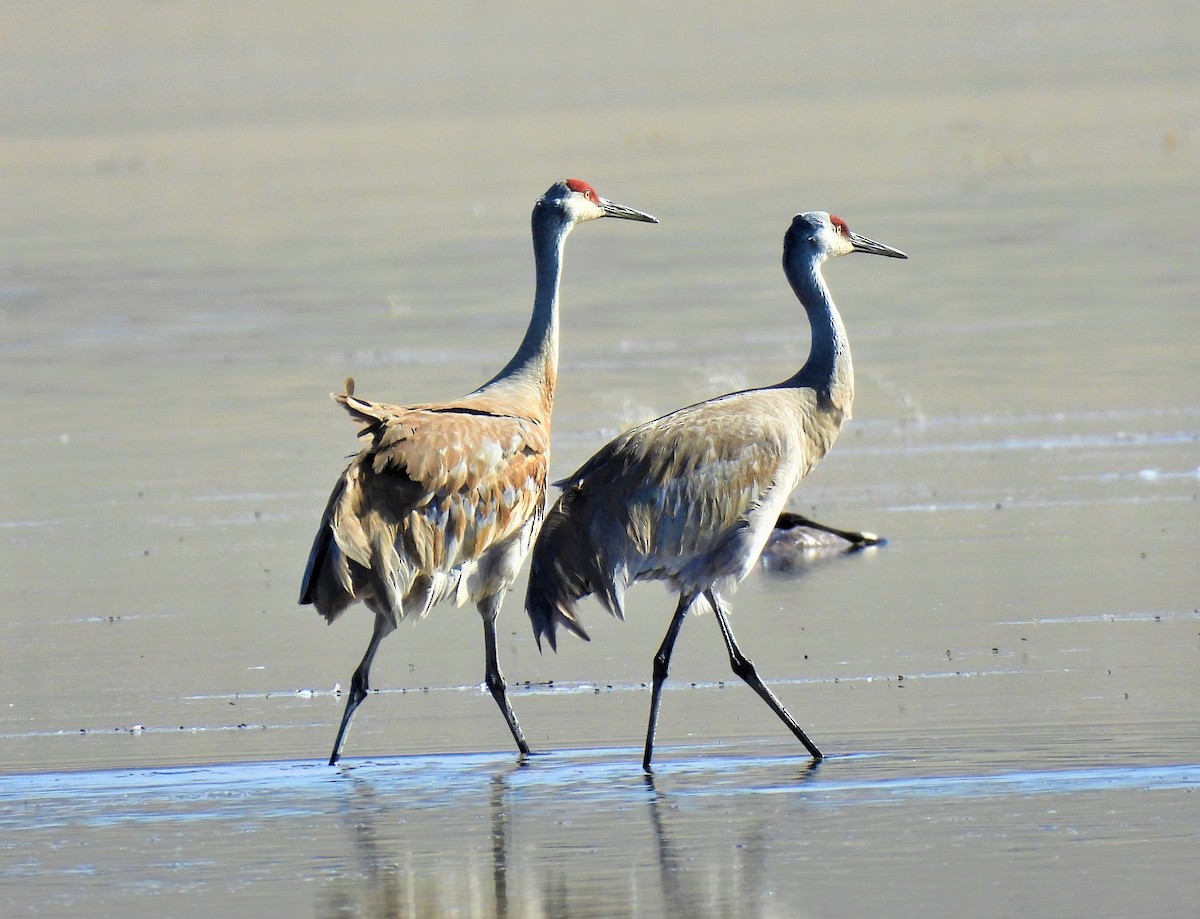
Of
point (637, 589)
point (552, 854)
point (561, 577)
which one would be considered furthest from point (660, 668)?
point (637, 589)

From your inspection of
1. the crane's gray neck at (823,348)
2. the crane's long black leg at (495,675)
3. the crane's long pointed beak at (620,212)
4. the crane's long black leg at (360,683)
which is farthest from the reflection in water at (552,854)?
the crane's long pointed beak at (620,212)

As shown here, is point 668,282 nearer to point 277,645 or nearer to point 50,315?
point 50,315

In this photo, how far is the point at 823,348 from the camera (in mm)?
9406

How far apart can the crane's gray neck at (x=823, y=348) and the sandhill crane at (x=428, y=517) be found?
1078 mm

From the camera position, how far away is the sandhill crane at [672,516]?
859cm

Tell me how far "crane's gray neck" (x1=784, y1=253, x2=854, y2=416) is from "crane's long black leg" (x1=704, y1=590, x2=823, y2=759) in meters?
1.00

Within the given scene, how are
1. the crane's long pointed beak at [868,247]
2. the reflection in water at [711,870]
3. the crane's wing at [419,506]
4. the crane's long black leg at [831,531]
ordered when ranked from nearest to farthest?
the reflection in water at [711,870]
the crane's wing at [419,506]
the crane's long pointed beak at [868,247]
the crane's long black leg at [831,531]

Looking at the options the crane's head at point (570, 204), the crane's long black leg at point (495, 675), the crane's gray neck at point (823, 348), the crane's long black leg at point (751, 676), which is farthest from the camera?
the crane's head at point (570, 204)

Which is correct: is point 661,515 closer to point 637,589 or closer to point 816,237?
point 816,237

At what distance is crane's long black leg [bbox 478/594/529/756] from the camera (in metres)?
8.30

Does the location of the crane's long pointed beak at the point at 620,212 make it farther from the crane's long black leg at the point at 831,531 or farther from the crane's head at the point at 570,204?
the crane's long black leg at the point at 831,531

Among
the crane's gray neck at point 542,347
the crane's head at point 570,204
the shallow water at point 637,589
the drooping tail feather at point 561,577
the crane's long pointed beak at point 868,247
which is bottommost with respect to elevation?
the shallow water at point 637,589

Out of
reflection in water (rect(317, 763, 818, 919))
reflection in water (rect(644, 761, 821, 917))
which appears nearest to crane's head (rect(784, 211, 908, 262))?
reflection in water (rect(317, 763, 818, 919))

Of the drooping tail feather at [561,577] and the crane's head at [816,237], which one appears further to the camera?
the crane's head at [816,237]
